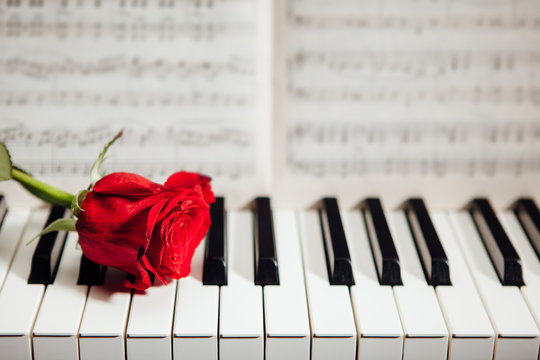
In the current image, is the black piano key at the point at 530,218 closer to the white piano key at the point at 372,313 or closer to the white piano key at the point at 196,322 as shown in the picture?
the white piano key at the point at 372,313

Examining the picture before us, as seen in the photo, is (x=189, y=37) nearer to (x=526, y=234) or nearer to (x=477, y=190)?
(x=477, y=190)

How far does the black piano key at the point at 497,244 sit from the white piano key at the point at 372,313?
23cm

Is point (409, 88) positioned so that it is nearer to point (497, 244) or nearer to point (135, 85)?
point (497, 244)

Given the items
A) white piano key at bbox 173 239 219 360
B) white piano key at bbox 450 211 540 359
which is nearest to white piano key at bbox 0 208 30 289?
white piano key at bbox 173 239 219 360

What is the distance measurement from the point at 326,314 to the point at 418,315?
0.16 m

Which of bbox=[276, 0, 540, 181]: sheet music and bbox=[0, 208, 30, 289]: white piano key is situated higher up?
bbox=[276, 0, 540, 181]: sheet music

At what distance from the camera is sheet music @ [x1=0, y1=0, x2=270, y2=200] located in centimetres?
119

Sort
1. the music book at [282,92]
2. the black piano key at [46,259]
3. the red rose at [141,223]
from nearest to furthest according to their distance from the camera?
the red rose at [141,223] → the black piano key at [46,259] → the music book at [282,92]

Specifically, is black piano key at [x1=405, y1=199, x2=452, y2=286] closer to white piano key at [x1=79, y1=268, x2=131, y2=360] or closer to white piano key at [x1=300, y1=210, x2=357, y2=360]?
white piano key at [x1=300, y1=210, x2=357, y2=360]

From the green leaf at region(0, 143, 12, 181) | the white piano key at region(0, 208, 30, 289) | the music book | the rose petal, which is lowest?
the white piano key at region(0, 208, 30, 289)

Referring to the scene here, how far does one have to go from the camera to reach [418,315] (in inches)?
41.8

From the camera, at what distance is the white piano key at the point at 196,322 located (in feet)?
3.31

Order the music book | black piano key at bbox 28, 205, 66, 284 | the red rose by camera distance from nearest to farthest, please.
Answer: the red rose
black piano key at bbox 28, 205, 66, 284
the music book

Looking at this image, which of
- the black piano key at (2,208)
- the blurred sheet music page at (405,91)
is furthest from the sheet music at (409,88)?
the black piano key at (2,208)
